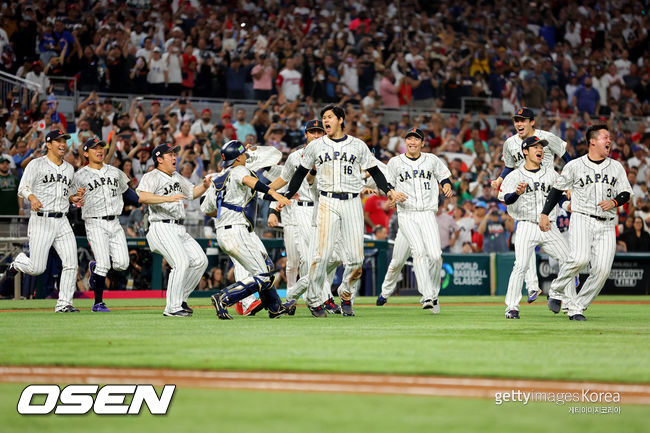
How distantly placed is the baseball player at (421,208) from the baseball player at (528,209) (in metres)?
0.90

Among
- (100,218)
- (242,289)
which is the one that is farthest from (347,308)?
(100,218)

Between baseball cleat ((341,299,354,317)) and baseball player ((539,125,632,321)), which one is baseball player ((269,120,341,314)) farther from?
baseball player ((539,125,632,321))

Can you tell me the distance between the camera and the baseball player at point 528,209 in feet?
37.6

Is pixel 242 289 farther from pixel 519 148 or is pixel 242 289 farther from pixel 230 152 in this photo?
pixel 519 148

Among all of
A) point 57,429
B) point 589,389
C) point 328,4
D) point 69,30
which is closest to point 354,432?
point 57,429

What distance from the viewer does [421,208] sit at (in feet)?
41.2

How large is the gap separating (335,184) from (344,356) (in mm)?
4464

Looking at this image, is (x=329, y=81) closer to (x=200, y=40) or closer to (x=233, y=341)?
(x=200, y=40)

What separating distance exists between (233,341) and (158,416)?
11.2ft

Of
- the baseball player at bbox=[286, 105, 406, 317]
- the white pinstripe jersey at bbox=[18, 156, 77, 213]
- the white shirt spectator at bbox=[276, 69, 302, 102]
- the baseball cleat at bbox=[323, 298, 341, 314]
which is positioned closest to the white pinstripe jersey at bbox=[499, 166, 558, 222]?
the baseball player at bbox=[286, 105, 406, 317]

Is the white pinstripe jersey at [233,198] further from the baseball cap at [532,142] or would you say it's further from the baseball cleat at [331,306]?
the baseball cap at [532,142]

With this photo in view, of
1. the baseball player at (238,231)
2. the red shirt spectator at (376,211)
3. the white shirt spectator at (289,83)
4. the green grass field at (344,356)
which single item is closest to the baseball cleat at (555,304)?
the green grass field at (344,356)

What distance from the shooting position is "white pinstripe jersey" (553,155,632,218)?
10523 mm

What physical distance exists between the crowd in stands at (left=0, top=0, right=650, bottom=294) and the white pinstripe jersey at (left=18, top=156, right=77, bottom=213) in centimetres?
494
